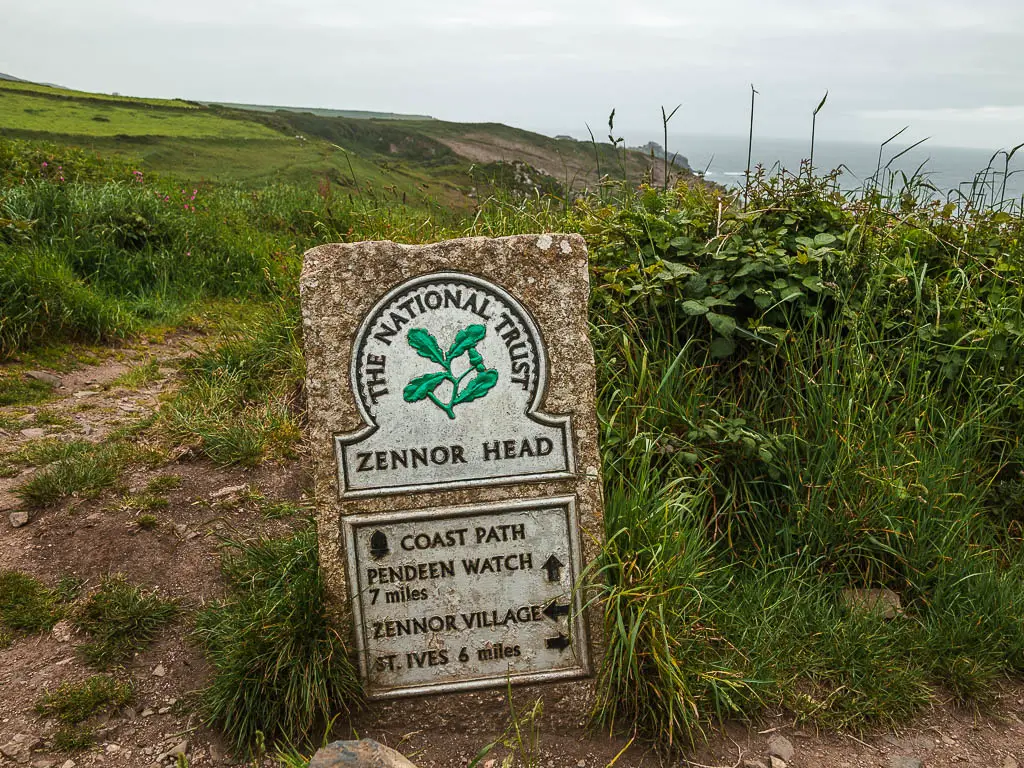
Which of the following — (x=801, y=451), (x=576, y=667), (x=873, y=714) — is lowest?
(x=873, y=714)

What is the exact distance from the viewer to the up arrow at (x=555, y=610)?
8.31 ft

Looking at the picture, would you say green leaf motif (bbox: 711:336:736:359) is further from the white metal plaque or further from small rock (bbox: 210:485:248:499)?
small rock (bbox: 210:485:248:499)

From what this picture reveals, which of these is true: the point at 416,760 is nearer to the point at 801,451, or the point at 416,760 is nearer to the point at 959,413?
the point at 801,451

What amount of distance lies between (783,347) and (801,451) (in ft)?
1.45

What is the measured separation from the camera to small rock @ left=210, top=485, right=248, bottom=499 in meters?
3.65

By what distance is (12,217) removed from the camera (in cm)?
590

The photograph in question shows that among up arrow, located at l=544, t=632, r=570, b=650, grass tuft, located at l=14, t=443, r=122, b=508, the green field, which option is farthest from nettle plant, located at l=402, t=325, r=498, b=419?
the green field

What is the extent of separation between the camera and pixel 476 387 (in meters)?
2.46

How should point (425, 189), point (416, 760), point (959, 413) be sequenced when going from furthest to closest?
point (425, 189) < point (959, 413) < point (416, 760)

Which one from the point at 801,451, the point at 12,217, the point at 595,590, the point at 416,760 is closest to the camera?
the point at 416,760

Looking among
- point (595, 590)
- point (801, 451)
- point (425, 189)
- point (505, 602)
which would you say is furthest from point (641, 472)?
point (425, 189)

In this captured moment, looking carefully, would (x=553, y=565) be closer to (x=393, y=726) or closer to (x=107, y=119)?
(x=393, y=726)

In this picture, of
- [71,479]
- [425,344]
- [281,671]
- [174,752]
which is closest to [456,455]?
[425,344]

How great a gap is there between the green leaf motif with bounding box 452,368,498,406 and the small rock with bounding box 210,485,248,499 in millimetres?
1735
